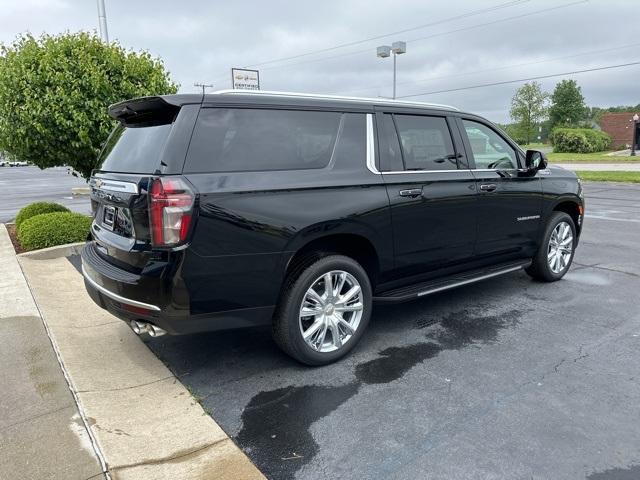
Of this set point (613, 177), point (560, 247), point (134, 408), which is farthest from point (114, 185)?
point (613, 177)

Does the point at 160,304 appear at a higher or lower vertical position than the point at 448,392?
higher

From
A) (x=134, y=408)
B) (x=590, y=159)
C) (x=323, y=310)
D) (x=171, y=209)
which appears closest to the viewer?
(x=171, y=209)

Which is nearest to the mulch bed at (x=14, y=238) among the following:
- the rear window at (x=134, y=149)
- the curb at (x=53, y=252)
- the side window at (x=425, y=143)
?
the curb at (x=53, y=252)

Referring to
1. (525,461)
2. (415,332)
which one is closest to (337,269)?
(415,332)

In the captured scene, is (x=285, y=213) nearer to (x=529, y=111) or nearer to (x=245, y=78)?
(x=245, y=78)

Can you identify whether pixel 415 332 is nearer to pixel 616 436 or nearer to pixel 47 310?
pixel 616 436

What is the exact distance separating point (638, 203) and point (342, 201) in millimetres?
12149

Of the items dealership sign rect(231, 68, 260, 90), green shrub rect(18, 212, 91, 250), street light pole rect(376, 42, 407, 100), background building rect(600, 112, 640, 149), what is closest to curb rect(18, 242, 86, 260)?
green shrub rect(18, 212, 91, 250)

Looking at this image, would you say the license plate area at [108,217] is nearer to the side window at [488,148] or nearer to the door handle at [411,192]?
the door handle at [411,192]

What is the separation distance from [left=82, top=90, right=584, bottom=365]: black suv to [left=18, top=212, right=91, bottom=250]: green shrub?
406 centimetres

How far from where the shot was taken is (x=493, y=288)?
18.0 ft

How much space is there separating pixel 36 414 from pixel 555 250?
16.7 ft

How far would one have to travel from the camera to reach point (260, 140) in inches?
130

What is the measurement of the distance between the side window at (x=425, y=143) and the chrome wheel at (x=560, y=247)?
1.88 metres
